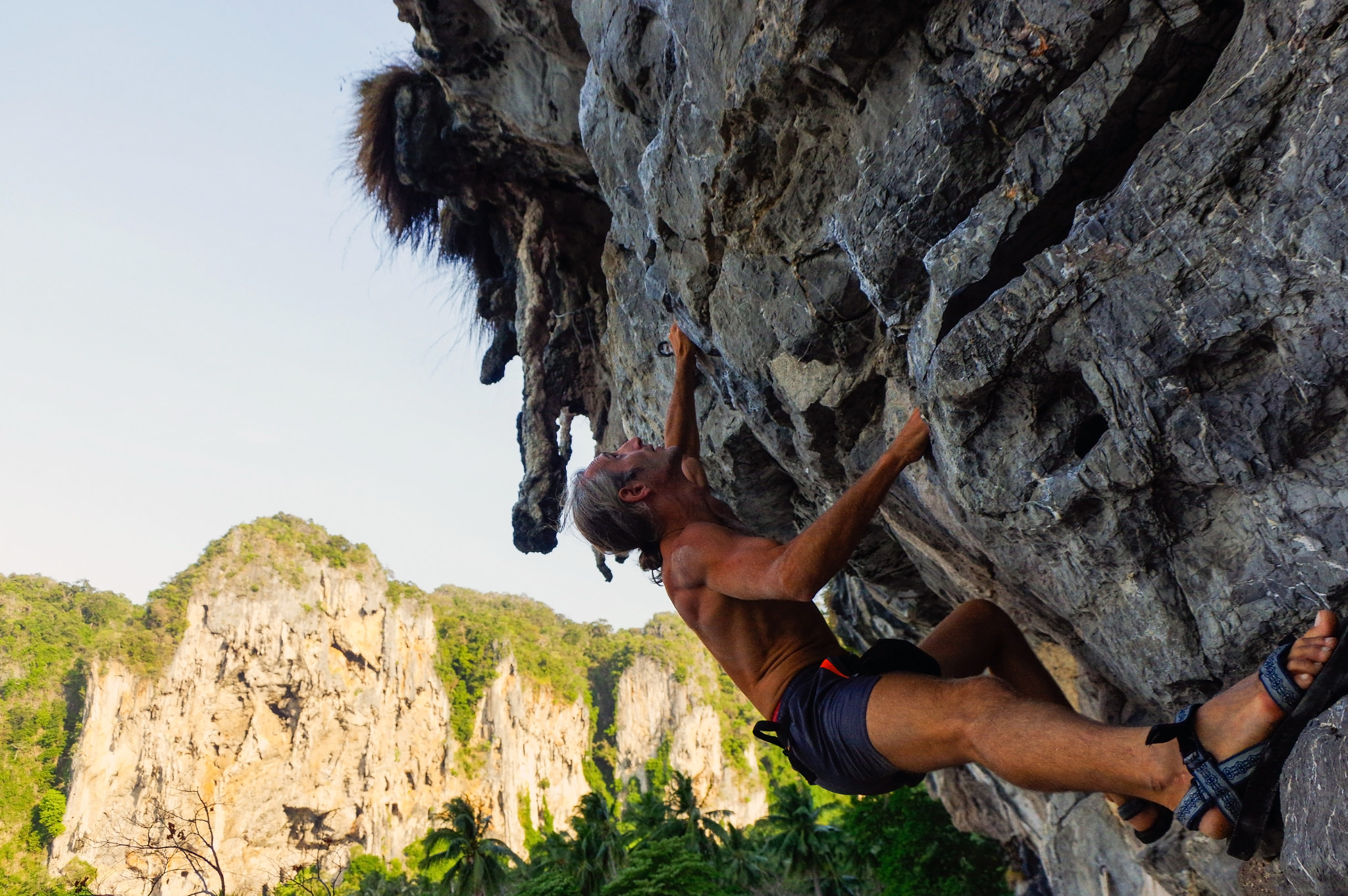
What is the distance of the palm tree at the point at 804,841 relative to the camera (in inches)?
966

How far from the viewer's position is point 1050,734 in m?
2.32

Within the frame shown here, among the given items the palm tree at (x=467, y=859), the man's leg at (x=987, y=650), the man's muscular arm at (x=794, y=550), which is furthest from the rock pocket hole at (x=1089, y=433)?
the palm tree at (x=467, y=859)

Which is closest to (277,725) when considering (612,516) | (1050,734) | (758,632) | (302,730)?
(302,730)

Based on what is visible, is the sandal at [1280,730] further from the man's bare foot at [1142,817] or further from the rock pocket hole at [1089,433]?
the rock pocket hole at [1089,433]

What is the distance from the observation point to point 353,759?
47.2 metres

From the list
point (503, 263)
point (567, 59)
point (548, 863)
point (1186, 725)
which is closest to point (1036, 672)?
point (1186, 725)

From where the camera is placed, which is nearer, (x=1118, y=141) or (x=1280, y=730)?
(x=1280, y=730)

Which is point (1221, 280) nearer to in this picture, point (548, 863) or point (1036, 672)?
point (1036, 672)

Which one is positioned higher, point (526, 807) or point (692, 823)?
point (526, 807)

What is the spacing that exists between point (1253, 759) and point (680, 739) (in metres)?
62.0

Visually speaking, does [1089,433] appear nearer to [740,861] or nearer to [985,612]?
[985,612]

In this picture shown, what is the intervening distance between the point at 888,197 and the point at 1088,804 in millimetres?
7184

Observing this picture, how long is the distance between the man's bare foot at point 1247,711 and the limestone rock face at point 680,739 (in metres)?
61.0

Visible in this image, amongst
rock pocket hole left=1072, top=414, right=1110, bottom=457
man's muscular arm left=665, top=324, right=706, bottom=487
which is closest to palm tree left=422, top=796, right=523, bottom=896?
man's muscular arm left=665, top=324, right=706, bottom=487
